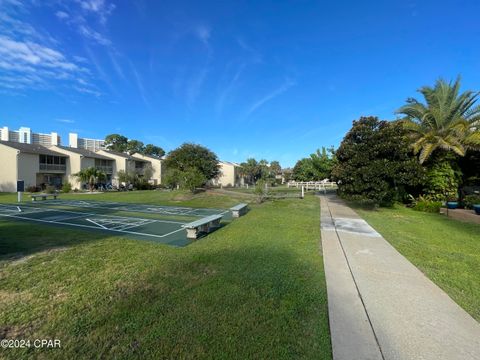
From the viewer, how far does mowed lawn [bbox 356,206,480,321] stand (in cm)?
421

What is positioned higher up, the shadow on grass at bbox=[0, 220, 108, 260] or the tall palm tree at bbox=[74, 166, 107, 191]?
the tall palm tree at bbox=[74, 166, 107, 191]

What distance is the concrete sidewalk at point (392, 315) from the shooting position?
271 cm

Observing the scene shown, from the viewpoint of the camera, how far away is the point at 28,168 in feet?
104

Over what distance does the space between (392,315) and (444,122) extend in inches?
695

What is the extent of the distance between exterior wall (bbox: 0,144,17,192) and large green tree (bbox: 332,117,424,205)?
37785 millimetres

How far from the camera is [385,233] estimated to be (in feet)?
28.8

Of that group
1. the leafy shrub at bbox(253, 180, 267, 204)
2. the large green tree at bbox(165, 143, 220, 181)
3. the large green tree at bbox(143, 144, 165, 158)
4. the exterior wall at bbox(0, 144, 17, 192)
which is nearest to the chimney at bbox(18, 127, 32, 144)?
the large green tree at bbox(143, 144, 165, 158)

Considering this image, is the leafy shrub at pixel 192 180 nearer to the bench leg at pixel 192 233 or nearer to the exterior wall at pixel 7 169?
the bench leg at pixel 192 233

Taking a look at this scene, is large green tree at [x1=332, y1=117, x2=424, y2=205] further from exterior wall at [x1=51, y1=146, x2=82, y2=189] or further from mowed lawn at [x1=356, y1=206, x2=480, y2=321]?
exterior wall at [x1=51, y1=146, x2=82, y2=189]

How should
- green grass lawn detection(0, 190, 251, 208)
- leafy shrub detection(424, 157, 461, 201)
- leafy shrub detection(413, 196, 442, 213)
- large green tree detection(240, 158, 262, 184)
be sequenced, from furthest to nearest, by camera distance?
large green tree detection(240, 158, 262, 184) < green grass lawn detection(0, 190, 251, 208) < leafy shrub detection(424, 157, 461, 201) < leafy shrub detection(413, 196, 442, 213)

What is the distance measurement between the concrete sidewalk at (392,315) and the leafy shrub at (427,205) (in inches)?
487

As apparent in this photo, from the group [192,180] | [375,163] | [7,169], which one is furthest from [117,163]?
[375,163]

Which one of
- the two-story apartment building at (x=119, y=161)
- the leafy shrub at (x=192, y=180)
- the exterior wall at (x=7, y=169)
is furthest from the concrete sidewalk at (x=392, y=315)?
the two-story apartment building at (x=119, y=161)

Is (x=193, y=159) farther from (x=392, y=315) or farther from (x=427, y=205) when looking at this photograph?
(x=392, y=315)
